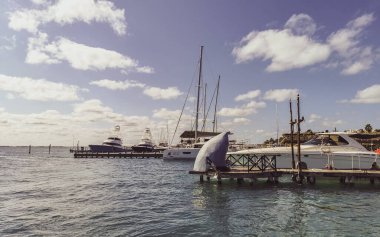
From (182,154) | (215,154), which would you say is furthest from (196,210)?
(182,154)

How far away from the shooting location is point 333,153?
3547cm

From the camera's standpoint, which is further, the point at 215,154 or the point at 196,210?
the point at 215,154

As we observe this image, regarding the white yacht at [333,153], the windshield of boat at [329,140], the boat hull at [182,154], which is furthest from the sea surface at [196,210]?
the boat hull at [182,154]

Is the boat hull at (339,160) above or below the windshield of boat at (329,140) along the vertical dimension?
below

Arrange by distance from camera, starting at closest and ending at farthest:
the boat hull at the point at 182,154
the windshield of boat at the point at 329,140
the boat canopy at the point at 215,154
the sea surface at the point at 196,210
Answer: the sea surface at the point at 196,210, the boat canopy at the point at 215,154, the windshield of boat at the point at 329,140, the boat hull at the point at 182,154

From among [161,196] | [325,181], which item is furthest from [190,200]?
[325,181]

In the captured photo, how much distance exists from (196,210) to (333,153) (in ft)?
66.6

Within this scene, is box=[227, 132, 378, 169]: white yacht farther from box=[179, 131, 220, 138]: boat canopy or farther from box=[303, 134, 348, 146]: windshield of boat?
box=[179, 131, 220, 138]: boat canopy

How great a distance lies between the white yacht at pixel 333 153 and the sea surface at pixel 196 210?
12.8 feet

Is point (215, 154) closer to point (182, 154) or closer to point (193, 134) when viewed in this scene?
point (182, 154)

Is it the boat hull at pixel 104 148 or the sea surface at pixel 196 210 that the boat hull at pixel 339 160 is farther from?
the boat hull at pixel 104 148

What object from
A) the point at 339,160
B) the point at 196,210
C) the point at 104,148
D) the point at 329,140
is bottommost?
the point at 196,210

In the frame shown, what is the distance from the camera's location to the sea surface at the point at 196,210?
17.2 metres

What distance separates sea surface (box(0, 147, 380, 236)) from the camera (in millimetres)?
17156
